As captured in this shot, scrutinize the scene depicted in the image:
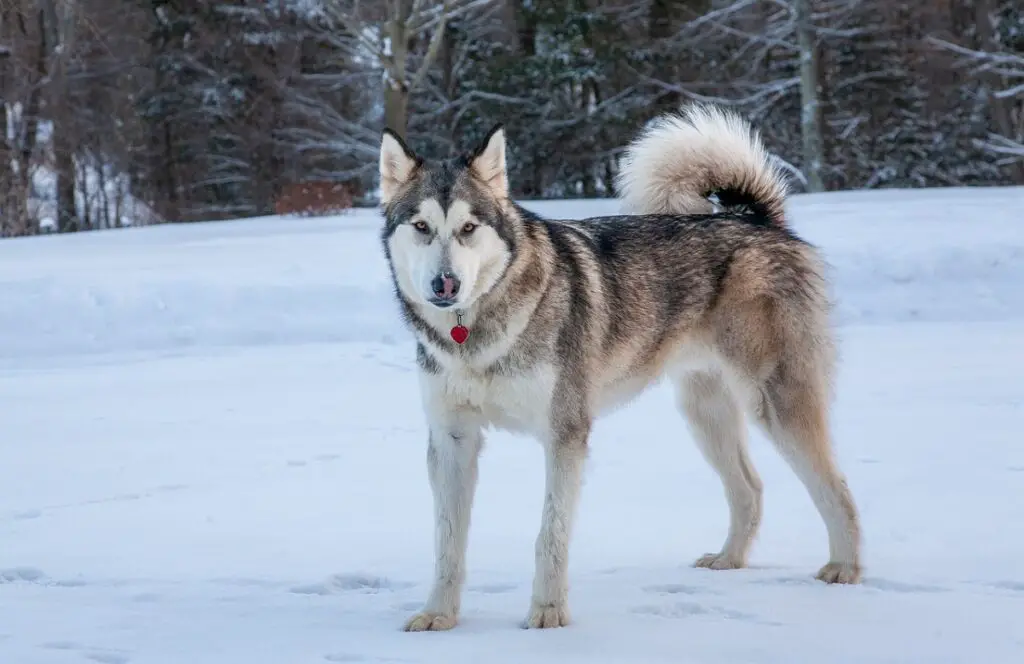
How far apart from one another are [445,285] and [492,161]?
24.3 inches

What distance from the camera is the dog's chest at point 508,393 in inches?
150

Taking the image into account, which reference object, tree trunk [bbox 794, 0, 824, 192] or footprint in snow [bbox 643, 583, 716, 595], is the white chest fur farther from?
tree trunk [bbox 794, 0, 824, 192]

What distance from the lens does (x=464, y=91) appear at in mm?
27109

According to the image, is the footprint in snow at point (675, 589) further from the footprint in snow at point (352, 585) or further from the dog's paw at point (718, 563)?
the footprint in snow at point (352, 585)

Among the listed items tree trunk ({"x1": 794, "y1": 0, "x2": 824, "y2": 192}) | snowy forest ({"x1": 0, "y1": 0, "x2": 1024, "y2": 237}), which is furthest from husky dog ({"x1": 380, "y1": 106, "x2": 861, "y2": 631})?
tree trunk ({"x1": 794, "y1": 0, "x2": 824, "y2": 192})

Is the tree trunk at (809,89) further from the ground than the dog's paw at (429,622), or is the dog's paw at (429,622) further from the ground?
the tree trunk at (809,89)

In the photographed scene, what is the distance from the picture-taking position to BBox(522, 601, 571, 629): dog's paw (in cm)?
377

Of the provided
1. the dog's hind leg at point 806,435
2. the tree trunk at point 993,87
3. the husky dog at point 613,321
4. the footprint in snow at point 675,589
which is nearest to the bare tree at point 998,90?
the tree trunk at point 993,87

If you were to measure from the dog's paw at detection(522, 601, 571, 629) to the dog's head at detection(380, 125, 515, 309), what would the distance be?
991 mm

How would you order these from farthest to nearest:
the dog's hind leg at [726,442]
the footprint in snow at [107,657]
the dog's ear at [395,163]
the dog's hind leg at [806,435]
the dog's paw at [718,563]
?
1. the dog's hind leg at [726,442]
2. the dog's paw at [718,563]
3. the dog's hind leg at [806,435]
4. the dog's ear at [395,163]
5. the footprint in snow at [107,657]

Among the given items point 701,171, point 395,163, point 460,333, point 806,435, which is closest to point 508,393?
point 460,333

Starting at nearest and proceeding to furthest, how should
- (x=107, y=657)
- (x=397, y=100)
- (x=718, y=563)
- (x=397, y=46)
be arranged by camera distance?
(x=107, y=657) → (x=718, y=563) → (x=397, y=100) → (x=397, y=46)

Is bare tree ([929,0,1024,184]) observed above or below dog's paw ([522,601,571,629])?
above

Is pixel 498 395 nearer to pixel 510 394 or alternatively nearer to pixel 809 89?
pixel 510 394
